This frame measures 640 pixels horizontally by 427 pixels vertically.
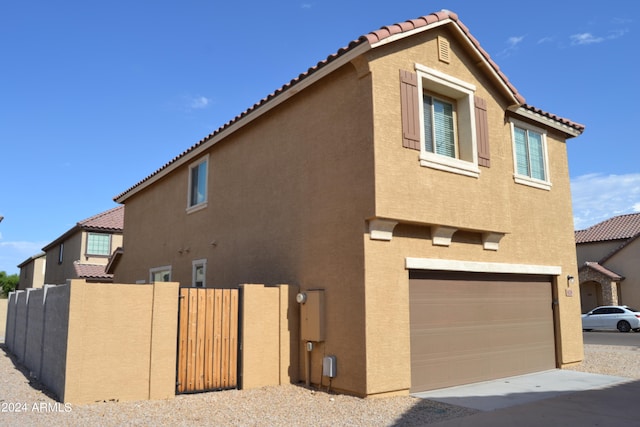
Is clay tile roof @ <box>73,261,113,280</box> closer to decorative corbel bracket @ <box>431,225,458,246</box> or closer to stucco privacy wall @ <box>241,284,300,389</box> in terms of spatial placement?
stucco privacy wall @ <box>241,284,300,389</box>

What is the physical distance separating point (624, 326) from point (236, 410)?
2580 centimetres

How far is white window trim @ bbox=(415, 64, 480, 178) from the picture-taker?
10.4 metres

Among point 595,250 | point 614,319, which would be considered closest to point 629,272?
point 595,250

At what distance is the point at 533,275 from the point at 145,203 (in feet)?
46.1

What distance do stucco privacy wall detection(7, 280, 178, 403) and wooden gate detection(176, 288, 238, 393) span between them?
0.28 metres

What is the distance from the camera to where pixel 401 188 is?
32.2 feet

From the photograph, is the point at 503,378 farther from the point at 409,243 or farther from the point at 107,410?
the point at 107,410

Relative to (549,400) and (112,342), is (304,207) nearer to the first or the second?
(112,342)

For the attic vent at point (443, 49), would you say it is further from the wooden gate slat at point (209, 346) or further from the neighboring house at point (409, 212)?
the wooden gate slat at point (209, 346)

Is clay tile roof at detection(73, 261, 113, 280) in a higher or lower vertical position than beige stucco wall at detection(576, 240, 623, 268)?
lower

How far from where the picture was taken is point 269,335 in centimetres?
1059

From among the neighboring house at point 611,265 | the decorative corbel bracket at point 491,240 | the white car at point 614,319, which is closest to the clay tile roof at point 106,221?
the decorative corbel bracket at point 491,240

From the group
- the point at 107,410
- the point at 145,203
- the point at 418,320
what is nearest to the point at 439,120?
the point at 418,320

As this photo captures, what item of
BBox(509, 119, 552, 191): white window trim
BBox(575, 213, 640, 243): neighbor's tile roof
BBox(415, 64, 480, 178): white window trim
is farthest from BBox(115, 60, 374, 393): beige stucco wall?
BBox(575, 213, 640, 243): neighbor's tile roof
